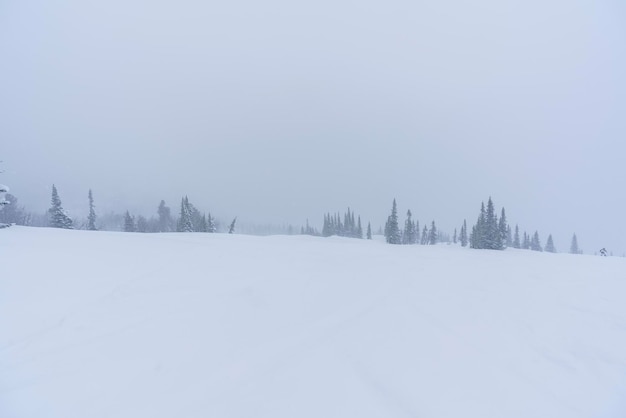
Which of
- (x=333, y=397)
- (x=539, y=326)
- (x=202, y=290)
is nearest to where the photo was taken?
(x=333, y=397)

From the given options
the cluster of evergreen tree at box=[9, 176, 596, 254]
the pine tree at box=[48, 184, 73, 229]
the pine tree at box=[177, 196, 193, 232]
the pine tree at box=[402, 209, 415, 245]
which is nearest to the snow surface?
the cluster of evergreen tree at box=[9, 176, 596, 254]

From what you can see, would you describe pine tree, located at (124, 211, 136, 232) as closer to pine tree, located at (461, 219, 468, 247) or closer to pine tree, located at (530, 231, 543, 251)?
pine tree, located at (461, 219, 468, 247)

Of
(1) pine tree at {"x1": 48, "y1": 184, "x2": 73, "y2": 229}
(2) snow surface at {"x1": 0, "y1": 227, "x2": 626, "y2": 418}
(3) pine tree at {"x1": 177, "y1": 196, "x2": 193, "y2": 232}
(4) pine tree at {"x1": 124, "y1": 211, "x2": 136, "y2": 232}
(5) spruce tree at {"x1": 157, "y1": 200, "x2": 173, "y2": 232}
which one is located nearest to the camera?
(2) snow surface at {"x1": 0, "y1": 227, "x2": 626, "y2": 418}

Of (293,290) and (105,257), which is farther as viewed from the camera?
(105,257)

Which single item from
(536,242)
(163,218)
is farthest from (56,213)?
(536,242)

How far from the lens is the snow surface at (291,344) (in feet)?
13.0

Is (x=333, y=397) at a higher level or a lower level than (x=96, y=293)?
lower

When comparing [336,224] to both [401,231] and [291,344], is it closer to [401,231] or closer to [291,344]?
[401,231]

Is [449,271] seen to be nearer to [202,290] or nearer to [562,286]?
[562,286]

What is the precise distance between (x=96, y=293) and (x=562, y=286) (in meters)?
14.2

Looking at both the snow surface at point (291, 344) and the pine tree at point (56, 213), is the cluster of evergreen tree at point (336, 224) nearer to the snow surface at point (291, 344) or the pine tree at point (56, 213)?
the pine tree at point (56, 213)

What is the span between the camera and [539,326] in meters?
6.12

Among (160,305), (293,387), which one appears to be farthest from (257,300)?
(293,387)

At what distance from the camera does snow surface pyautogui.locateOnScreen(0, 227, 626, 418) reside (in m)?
3.97
